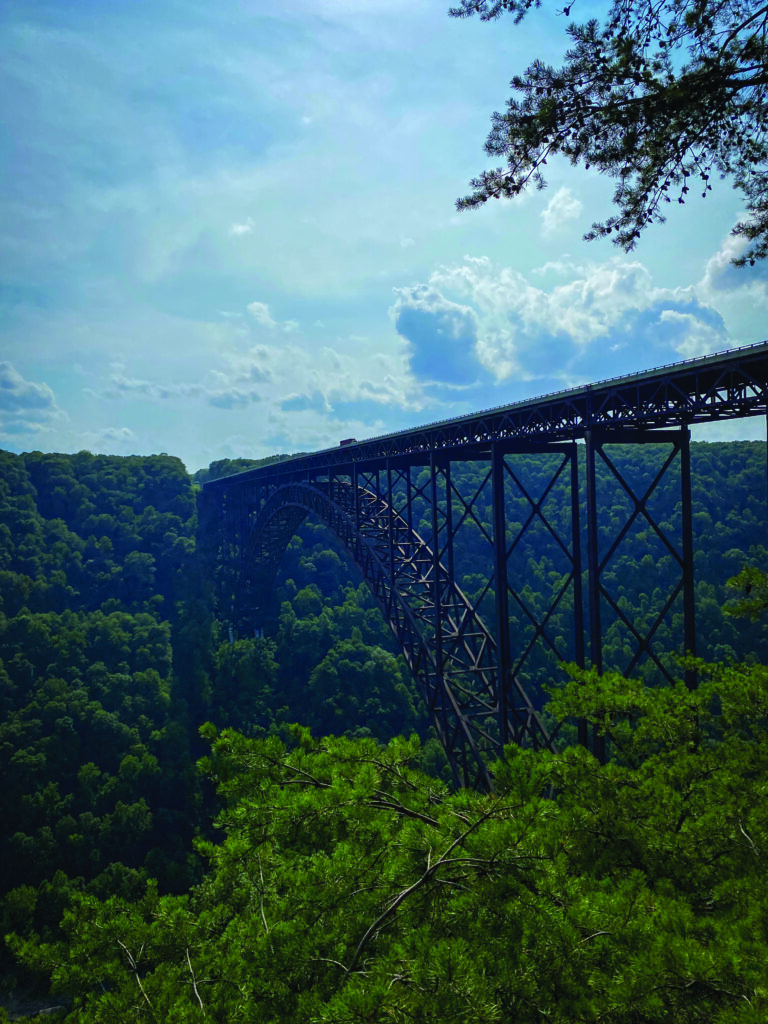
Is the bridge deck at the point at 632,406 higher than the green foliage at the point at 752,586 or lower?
higher

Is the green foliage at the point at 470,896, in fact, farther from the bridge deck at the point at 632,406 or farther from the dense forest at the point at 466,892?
the bridge deck at the point at 632,406

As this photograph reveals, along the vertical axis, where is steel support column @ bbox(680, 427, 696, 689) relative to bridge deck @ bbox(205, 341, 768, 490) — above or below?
below

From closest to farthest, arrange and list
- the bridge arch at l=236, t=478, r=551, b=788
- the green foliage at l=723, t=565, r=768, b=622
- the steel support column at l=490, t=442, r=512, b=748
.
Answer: the green foliage at l=723, t=565, r=768, b=622 < the steel support column at l=490, t=442, r=512, b=748 < the bridge arch at l=236, t=478, r=551, b=788

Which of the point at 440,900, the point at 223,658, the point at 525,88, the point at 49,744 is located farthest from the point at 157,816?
the point at 525,88

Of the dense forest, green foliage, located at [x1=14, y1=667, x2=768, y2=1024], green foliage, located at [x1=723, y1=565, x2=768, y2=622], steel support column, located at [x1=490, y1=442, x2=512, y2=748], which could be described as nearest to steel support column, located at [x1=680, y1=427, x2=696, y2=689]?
the dense forest

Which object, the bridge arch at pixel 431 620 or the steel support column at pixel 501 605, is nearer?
the steel support column at pixel 501 605

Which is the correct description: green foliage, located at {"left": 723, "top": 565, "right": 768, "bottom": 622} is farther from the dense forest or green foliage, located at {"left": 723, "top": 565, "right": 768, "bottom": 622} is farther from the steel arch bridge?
the steel arch bridge

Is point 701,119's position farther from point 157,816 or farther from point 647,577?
point 647,577

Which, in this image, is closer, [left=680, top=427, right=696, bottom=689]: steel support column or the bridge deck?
the bridge deck

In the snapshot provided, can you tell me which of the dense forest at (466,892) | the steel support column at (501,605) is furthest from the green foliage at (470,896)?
the steel support column at (501,605)
